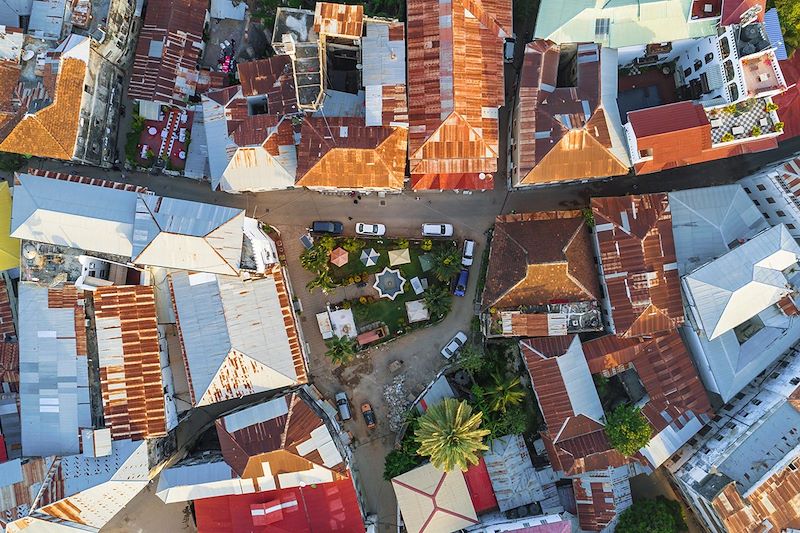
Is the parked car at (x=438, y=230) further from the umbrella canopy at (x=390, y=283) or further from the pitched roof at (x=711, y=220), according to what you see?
the pitched roof at (x=711, y=220)

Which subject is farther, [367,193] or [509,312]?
[367,193]

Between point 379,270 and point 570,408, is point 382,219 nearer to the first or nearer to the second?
point 379,270

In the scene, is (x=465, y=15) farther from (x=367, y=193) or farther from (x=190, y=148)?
(x=190, y=148)

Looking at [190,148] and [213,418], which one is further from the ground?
[190,148]

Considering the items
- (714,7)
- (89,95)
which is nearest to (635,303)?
(714,7)

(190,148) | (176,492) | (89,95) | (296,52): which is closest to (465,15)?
(296,52)

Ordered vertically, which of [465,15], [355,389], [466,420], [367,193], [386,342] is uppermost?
[465,15]

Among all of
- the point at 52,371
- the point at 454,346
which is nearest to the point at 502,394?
the point at 454,346

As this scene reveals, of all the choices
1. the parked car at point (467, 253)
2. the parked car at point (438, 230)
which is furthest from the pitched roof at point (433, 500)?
the parked car at point (438, 230)
